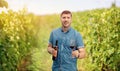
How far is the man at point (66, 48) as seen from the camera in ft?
22.0

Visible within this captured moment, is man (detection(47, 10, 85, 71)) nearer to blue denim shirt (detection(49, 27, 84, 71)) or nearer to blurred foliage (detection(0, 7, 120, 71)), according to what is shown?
blue denim shirt (detection(49, 27, 84, 71))

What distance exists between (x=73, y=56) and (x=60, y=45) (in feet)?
0.90

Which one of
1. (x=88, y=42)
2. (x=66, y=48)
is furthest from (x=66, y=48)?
(x=88, y=42)

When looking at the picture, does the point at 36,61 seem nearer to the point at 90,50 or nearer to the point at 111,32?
the point at 90,50

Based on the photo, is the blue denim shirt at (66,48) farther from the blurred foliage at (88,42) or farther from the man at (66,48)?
the blurred foliage at (88,42)

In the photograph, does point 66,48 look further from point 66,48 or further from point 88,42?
point 88,42

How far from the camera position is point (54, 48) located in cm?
673

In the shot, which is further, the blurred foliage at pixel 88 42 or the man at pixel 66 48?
the blurred foliage at pixel 88 42

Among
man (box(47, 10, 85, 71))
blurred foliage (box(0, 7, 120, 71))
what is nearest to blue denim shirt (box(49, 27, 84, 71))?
man (box(47, 10, 85, 71))

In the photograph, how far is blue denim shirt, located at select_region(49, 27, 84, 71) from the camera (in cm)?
671

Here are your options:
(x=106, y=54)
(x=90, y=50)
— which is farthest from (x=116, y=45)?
(x=90, y=50)

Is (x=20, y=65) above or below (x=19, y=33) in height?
below

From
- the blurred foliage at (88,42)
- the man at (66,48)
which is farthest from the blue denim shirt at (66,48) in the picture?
the blurred foliage at (88,42)

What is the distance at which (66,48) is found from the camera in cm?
674
